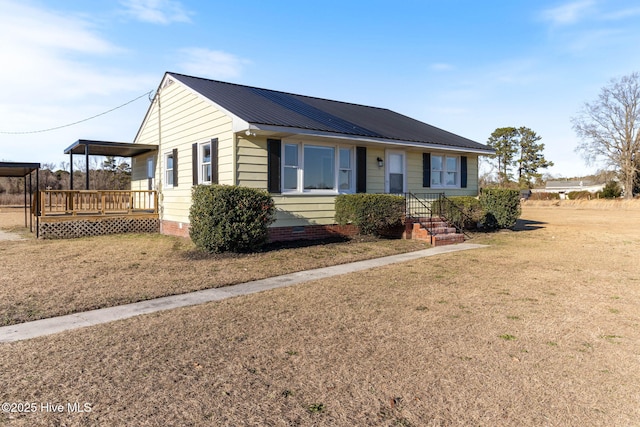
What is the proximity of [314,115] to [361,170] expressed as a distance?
7.63ft

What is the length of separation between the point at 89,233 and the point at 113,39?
6.27 meters

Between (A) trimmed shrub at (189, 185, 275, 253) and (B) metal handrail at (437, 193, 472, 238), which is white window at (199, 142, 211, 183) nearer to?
(A) trimmed shrub at (189, 185, 275, 253)

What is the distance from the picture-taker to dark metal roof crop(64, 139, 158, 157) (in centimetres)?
1420

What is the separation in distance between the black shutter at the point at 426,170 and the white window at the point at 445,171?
34 centimetres

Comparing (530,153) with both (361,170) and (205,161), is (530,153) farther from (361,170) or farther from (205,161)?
(205,161)

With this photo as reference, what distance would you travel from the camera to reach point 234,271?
25.1 ft

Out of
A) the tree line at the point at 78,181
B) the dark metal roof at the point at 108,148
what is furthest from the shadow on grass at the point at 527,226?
the tree line at the point at 78,181

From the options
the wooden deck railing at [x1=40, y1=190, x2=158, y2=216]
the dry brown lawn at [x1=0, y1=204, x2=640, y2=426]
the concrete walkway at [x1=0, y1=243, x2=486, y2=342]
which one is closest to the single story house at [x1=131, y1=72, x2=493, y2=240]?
the wooden deck railing at [x1=40, y1=190, x2=158, y2=216]

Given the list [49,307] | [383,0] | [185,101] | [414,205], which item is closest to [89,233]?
[185,101]

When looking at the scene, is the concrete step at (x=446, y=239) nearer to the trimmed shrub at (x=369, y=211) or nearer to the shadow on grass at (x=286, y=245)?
the trimmed shrub at (x=369, y=211)

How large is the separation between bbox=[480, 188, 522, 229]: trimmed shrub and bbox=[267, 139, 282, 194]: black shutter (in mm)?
7717

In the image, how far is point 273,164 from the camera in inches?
442

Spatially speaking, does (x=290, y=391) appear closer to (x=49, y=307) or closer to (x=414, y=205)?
(x=49, y=307)

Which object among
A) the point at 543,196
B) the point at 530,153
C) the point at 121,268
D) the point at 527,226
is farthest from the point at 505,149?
the point at 121,268
